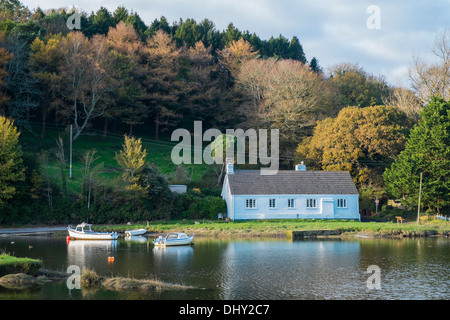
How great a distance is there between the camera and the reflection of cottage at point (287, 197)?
49.0 metres

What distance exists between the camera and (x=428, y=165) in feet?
162

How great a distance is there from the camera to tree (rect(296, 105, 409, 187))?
54938 mm

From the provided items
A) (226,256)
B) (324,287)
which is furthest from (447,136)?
(324,287)

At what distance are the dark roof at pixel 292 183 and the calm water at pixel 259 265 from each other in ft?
36.1

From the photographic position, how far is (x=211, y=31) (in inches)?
3319

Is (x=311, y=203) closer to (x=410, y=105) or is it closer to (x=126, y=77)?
(x=410, y=105)

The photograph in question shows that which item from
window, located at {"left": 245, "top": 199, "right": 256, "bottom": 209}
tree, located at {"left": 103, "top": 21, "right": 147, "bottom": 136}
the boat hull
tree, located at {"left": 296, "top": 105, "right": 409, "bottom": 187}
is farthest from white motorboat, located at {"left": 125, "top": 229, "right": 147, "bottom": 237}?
tree, located at {"left": 103, "top": 21, "right": 147, "bottom": 136}

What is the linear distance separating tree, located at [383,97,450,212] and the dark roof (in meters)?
4.54

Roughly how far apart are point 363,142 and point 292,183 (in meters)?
10.3

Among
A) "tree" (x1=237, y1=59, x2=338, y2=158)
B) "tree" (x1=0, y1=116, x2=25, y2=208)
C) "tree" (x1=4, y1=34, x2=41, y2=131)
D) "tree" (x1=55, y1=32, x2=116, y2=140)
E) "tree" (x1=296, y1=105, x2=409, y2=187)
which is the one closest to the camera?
"tree" (x1=0, y1=116, x2=25, y2=208)

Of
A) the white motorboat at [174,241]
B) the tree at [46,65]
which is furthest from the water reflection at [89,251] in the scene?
the tree at [46,65]

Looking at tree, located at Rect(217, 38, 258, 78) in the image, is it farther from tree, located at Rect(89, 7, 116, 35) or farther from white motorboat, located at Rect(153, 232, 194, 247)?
white motorboat, located at Rect(153, 232, 194, 247)

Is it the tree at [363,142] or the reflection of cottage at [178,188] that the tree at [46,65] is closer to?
the reflection of cottage at [178,188]

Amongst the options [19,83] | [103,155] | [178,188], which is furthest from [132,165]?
[19,83]
